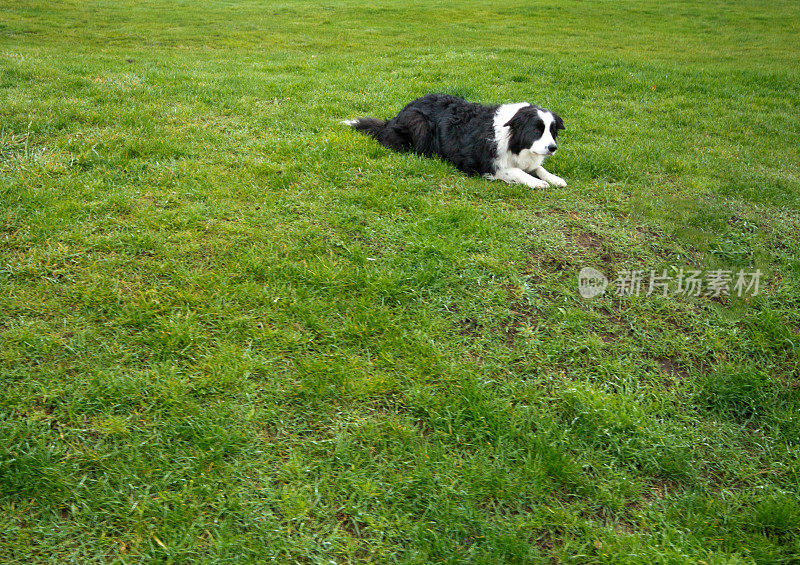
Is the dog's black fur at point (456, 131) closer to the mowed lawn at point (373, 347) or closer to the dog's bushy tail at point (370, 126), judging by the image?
the dog's bushy tail at point (370, 126)

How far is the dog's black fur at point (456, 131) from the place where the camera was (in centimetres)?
593

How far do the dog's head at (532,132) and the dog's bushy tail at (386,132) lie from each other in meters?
1.30

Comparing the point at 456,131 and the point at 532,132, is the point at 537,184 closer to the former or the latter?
the point at 532,132

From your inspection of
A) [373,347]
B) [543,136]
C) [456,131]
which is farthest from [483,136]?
[373,347]

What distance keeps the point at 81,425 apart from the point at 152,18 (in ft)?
61.7

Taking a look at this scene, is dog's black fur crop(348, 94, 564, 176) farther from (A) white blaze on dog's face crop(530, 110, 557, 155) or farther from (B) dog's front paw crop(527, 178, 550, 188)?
(B) dog's front paw crop(527, 178, 550, 188)

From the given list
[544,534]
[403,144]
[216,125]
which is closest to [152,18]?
[216,125]

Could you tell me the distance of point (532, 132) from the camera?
5.86 meters

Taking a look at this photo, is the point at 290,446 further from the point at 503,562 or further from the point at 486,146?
the point at 486,146

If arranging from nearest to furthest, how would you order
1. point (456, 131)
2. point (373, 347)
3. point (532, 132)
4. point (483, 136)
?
point (373, 347), point (532, 132), point (483, 136), point (456, 131)

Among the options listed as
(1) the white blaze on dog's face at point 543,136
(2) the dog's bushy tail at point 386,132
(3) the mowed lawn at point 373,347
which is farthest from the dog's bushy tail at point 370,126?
(1) the white blaze on dog's face at point 543,136

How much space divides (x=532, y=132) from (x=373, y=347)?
3369 mm

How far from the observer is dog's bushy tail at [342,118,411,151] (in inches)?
259

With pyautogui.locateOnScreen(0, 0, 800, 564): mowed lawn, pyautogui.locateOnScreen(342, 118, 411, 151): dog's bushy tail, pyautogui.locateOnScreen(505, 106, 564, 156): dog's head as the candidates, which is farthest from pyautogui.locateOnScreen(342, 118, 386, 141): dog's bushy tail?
pyautogui.locateOnScreen(505, 106, 564, 156): dog's head
